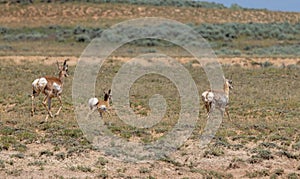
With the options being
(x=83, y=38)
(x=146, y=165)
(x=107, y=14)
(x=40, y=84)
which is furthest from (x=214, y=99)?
(x=107, y=14)

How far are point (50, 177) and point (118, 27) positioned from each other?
4961 cm

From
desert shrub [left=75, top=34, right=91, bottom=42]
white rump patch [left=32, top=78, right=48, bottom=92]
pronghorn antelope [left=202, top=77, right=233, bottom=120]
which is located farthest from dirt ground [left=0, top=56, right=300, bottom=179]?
desert shrub [left=75, top=34, right=91, bottom=42]

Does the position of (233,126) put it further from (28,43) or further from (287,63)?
(28,43)

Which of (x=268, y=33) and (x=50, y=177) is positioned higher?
(x=268, y=33)

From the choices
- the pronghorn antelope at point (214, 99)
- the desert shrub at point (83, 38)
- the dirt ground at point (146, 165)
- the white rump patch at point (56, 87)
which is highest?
the desert shrub at point (83, 38)

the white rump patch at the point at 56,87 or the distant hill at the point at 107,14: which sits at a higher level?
the distant hill at the point at 107,14

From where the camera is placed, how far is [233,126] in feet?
56.4

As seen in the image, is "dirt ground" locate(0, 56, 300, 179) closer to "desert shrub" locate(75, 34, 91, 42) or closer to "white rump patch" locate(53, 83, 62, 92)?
"white rump patch" locate(53, 83, 62, 92)

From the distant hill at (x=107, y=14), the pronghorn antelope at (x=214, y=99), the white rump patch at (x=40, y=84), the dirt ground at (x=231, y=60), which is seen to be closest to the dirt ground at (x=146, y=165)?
the pronghorn antelope at (x=214, y=99)

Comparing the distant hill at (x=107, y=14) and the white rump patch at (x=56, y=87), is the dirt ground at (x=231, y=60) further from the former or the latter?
the distant hill at (x=107, y=14)

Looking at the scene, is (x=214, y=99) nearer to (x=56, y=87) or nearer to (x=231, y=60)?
(x=56, y=87)

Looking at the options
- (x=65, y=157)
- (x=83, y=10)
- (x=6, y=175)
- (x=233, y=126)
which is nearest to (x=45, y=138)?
(x=65, y=157)

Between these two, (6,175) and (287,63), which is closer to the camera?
(6,175)

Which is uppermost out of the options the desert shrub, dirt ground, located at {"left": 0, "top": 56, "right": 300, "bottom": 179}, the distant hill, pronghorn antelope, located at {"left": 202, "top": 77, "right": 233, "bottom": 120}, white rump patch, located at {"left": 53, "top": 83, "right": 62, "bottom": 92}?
the distant hill
